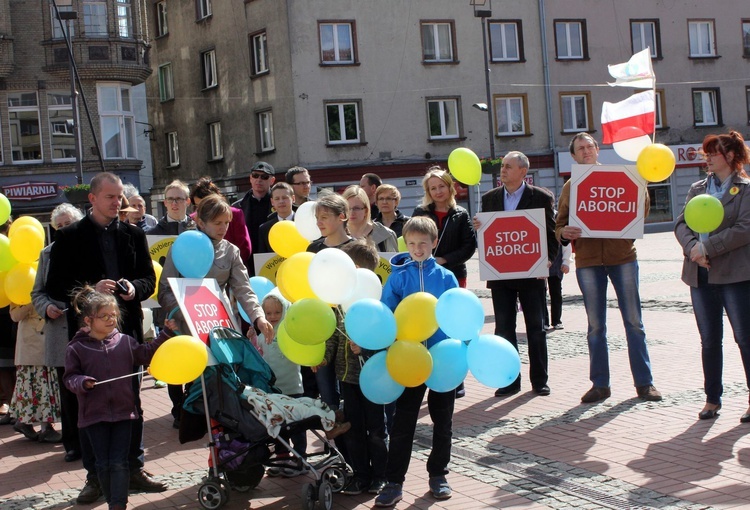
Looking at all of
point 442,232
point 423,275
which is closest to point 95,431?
point 423,275

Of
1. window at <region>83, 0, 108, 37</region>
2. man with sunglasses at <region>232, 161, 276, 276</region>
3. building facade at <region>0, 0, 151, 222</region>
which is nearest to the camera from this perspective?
man with sunglasses at <region>232, 161, 276, 276</region>

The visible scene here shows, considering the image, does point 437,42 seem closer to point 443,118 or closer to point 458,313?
point 443,118

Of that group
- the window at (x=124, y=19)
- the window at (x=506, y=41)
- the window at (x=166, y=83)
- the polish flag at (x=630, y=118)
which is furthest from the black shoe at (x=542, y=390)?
the window at (x=166, y=83)

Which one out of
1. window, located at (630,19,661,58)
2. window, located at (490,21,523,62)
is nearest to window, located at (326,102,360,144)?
window, located at (490,21,523,62)

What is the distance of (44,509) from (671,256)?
22473 mm

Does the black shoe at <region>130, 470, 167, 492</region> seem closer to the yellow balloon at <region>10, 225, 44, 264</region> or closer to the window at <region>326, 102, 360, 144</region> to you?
the yellow balloon at <region>10, 225, 44, 264</region>

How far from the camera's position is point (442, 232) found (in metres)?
8.94

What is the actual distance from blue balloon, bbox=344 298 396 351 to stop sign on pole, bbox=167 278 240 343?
99 cm

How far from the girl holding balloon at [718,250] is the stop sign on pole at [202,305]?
11.2 ft

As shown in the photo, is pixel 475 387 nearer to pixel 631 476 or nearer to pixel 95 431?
pixel 631 476

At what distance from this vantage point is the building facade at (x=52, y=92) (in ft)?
116

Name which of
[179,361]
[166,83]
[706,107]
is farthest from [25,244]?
[706,107]

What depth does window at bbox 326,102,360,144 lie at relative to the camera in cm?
3688

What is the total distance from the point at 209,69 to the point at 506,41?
12.2m
